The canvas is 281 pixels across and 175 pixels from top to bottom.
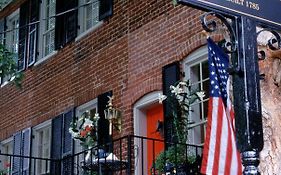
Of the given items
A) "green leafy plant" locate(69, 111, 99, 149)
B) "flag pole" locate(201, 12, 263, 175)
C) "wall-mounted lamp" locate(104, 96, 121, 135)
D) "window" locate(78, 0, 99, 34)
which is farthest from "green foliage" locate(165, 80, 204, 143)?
"window" locate(78, 0, 99, 34)

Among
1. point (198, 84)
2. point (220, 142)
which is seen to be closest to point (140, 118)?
point (198, 84)

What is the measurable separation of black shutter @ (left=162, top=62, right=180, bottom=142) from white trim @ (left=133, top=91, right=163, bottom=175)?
33 cm

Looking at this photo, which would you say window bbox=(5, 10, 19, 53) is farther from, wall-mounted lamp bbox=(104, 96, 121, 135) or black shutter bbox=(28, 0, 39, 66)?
wall-mounted lamp bbox=(104, 96, 121, 135)

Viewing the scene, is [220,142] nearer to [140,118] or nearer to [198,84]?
[198,84]

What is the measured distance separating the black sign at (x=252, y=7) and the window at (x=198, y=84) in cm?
385

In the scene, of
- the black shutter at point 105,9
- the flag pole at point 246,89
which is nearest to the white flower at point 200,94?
the flag pole at point 246,89

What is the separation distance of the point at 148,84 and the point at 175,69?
2.57 ft

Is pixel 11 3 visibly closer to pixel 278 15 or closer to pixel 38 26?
pixel 38 26

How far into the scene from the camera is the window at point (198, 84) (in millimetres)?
8664

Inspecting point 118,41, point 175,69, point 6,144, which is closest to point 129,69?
point 118,41

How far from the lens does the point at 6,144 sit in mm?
14688

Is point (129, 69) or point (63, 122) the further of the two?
point (63, 122)

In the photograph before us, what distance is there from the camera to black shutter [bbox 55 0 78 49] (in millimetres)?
12562

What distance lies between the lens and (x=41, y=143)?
13.3m
